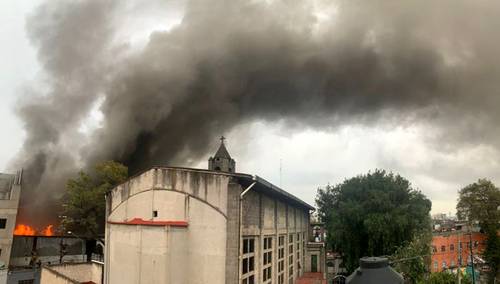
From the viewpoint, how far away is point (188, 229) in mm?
18531

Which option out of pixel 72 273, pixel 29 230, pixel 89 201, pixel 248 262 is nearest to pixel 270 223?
pixel 248 262

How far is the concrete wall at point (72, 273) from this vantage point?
23386 mm

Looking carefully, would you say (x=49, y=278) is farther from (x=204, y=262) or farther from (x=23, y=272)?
(x=204, y=262)

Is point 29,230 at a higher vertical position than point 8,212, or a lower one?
lower

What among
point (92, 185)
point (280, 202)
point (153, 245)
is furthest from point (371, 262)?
point (92, 185)

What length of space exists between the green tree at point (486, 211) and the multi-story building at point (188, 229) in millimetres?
27640

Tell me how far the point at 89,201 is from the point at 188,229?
67.7 ft

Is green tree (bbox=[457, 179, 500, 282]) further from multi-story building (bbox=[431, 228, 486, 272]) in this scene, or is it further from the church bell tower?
the church bell tower

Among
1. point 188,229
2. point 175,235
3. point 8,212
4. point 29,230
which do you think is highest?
point 8,212

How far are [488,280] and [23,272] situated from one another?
4091 centimetres

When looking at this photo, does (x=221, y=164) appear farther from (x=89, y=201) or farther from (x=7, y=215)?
(x=7, y=215)

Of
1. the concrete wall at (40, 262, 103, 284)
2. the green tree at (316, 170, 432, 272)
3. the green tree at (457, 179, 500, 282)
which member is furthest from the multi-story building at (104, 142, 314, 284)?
the green tree at (457, 179, 500, 282)

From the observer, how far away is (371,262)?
9.77 ft

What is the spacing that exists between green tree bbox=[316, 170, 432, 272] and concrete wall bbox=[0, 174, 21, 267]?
27.8m
